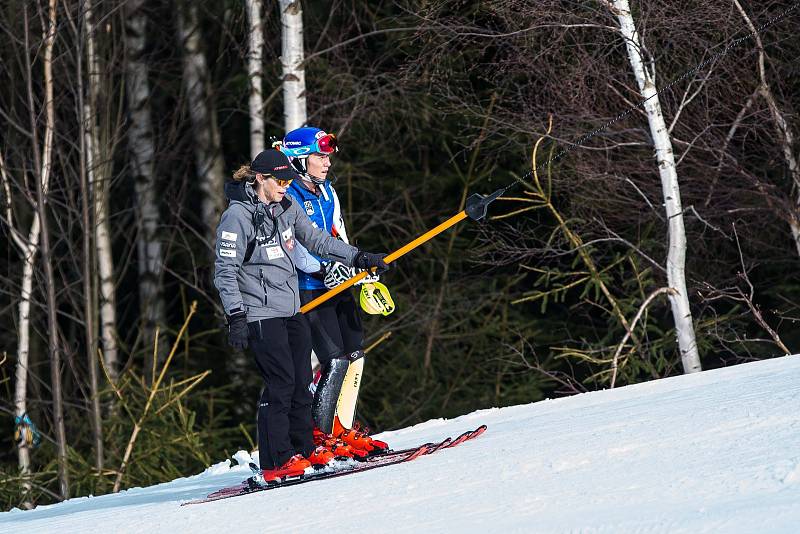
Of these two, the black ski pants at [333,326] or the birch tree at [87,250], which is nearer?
the black ski pants at [333,326]

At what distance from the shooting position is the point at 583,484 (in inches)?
212

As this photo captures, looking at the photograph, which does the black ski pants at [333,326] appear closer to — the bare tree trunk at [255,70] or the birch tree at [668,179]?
the birch tree at [668,179]

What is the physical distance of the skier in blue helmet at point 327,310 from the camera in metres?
7.14

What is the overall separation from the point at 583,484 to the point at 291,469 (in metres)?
1.85

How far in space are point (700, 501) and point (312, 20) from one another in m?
10.7

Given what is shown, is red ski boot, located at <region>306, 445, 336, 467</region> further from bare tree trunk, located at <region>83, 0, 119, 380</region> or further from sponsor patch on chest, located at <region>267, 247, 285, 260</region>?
bare tree trunk, located at <region>83, 0, 119, 380</region>

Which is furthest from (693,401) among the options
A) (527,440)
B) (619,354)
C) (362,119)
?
(362,119)

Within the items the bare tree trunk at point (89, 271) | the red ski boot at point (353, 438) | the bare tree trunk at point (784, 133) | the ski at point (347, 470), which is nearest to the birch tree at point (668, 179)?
the bare tree trunk at point (784, 133)

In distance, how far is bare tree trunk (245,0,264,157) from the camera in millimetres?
12906

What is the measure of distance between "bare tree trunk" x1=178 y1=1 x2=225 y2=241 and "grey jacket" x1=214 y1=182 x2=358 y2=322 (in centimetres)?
873

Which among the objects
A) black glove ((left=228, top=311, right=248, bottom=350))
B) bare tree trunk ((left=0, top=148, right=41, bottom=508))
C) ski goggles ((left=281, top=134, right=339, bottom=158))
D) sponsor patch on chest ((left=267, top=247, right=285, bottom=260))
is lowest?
bare tree trunk ((left=0, top=148, right=41, bottom=508))

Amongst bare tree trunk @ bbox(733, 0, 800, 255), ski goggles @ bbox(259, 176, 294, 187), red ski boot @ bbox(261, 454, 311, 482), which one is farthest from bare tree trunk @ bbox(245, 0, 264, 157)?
red ski boot @ bbox(261, 454, 311, 482)

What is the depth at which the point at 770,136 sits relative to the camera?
446 inches

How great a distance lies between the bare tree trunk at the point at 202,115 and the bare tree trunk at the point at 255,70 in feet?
7.55
